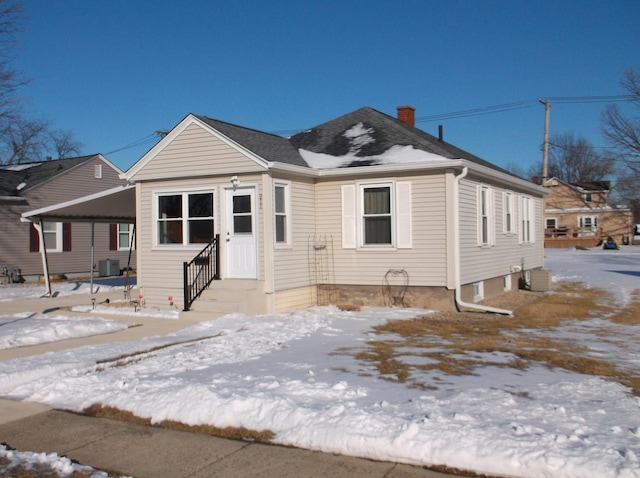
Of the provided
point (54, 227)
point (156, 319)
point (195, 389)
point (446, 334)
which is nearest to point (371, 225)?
point (446, 334)

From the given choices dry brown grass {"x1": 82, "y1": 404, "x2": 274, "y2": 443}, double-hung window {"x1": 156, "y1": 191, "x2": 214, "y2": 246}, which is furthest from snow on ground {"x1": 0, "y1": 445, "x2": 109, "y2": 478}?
double-hung window {"x1": 156, "y1": 191, "x2": 214, "y2": 246}

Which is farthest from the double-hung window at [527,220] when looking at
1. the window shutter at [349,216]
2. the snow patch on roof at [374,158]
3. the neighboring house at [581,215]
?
the neighboring house at [581,215]

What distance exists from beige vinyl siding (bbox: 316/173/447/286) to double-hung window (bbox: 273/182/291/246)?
1324 millimetres

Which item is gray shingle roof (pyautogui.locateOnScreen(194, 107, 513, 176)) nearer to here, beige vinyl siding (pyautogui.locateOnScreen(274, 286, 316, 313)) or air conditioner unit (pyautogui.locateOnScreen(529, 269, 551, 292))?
beige vinyl siding (pyautogui.locateOnScreen(274, 286, 316, 313))

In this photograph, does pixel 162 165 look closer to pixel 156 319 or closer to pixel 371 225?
pixel 156 319

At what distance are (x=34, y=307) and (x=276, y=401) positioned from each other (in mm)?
11674

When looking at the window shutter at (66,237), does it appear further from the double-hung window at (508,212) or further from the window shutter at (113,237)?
the double-hung window at (508,212)

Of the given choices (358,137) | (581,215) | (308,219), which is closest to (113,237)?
(358,137)

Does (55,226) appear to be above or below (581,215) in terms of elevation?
below

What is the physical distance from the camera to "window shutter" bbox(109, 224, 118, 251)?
2762 cm

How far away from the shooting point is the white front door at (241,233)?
13.9 m

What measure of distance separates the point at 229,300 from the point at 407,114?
9930 millimetres

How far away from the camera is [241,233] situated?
1413cm

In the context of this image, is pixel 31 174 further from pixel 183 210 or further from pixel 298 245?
pixel 298 245
